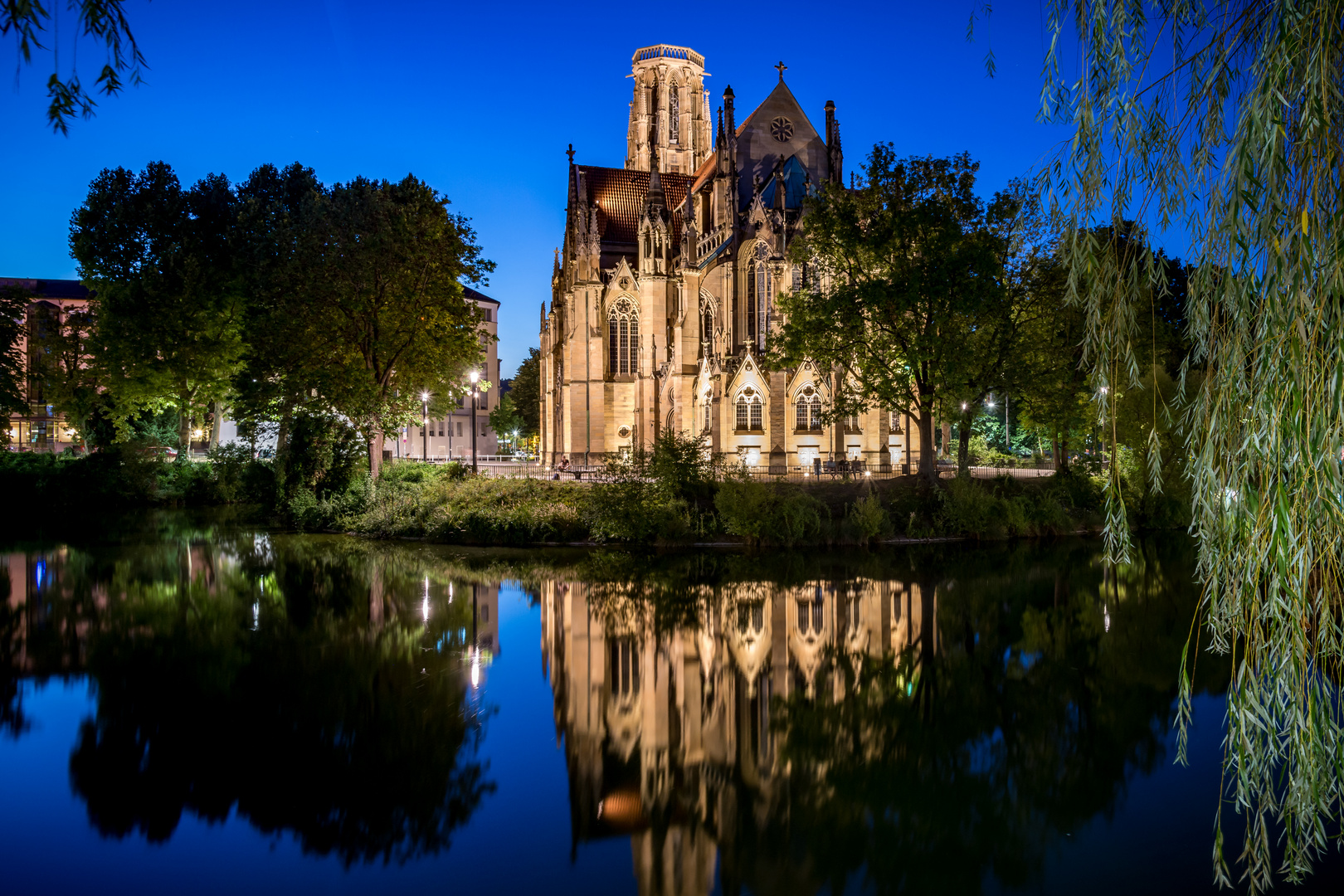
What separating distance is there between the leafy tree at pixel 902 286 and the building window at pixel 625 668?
51.3 feet

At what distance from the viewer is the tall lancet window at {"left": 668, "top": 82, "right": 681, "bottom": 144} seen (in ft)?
227

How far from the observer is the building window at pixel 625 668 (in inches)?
412

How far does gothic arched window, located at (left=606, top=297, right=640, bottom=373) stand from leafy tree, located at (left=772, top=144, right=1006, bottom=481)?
23.0m

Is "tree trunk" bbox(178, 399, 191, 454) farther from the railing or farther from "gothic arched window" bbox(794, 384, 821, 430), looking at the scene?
the railing

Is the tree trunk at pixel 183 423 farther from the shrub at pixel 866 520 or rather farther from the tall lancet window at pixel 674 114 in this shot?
the tall lancet window at pixel 674 114

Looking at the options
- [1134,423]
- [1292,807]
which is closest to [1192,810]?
[1292,807]

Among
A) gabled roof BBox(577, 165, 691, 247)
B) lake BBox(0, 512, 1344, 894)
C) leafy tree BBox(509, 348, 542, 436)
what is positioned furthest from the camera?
leafy tree BBox(509, 348, 542, 436)

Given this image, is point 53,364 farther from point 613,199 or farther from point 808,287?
point 808,287

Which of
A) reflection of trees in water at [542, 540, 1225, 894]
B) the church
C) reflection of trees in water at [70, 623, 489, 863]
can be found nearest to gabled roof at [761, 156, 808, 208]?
the church

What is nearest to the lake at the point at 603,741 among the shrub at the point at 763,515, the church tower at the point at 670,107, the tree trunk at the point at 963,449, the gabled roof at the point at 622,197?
the shrub at the point at 763,515

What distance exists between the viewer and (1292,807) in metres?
4.39

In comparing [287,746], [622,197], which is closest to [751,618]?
[287,746]

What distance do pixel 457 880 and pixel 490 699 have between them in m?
4.14

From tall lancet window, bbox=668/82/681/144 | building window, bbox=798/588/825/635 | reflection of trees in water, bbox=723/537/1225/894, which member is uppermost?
tall lancet window, bbox=668/82/681/144
